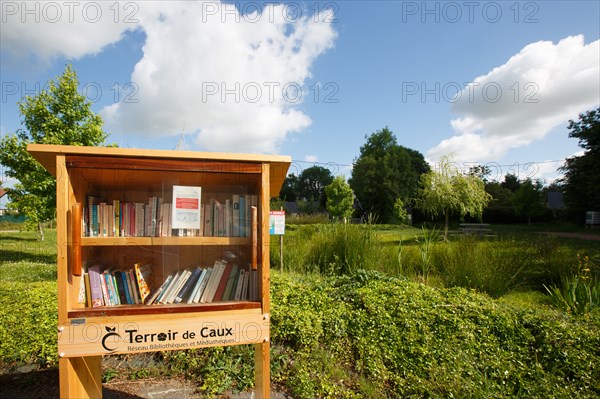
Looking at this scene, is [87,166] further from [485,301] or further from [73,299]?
[485,301]

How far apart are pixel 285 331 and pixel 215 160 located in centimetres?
208

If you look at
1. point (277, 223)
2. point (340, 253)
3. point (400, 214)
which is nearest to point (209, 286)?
point (277, 223)

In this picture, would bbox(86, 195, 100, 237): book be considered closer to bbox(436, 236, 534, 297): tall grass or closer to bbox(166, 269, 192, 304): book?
bbox(166, 269, 192, 304): book

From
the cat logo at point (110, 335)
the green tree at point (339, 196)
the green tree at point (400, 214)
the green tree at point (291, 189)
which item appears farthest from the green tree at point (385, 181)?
the cat logo at point (110, 335)

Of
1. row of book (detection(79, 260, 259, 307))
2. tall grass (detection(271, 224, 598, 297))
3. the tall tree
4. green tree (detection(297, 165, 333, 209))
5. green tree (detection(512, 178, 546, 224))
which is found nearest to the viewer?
row of book (detection(79, 260, 259, 307))

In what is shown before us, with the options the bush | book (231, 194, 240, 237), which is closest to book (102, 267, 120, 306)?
book (231, 194, 240, 237)

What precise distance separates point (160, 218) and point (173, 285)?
442mm

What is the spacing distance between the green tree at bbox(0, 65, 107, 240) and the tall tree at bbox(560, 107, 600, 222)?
30169mm

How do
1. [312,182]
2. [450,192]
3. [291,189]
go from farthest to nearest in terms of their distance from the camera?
1. [312,182]
2. [291,189]
3. [450,192]

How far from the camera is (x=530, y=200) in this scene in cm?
2978

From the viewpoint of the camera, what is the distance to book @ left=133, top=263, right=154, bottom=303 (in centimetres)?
206

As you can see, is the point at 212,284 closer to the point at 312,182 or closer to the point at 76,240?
the point at 76,240

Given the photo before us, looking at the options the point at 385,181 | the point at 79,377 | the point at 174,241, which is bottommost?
the point at 79,377

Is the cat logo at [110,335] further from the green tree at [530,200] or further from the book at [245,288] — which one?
the green tree at [530,200]
